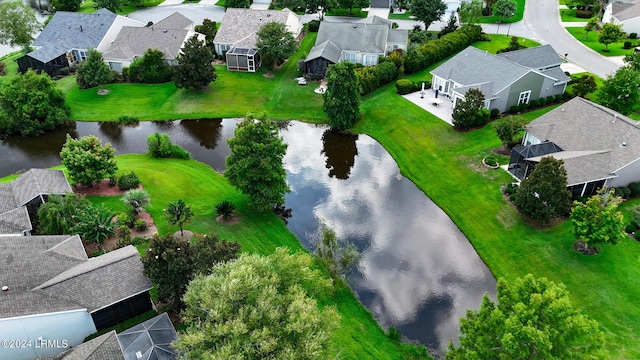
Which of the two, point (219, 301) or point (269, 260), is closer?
point (219, 301)

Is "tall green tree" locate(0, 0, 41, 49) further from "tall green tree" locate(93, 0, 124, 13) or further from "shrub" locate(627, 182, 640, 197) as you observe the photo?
"shrub" locate(627, 182, 640, 197)

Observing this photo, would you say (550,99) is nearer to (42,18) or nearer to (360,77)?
(360,77)

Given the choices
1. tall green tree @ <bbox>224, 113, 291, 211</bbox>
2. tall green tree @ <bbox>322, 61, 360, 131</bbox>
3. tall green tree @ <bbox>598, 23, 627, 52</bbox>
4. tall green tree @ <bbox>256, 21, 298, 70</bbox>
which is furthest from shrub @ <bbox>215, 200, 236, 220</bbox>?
tall green tree @ <bbox>598, 23, 627, 52</bbox>

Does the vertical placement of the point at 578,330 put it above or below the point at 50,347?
above

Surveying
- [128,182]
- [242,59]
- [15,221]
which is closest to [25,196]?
[15,221]

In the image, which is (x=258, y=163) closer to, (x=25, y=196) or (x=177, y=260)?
(x=177, y=260)

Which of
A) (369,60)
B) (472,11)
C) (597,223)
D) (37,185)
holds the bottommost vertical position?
(37,185)

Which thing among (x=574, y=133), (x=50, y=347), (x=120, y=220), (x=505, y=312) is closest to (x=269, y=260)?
(x=505, y=312)
